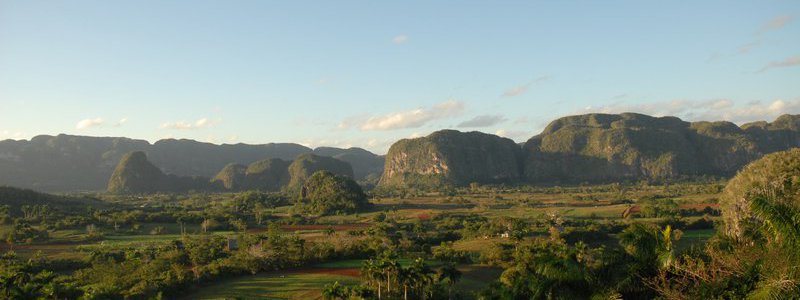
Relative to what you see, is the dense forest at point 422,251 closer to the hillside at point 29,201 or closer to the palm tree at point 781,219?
the palm tree at point 781,219

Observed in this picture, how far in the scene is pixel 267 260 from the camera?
42125 millimetres

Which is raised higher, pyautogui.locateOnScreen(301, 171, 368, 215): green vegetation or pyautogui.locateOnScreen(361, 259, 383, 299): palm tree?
pyautogui.locateOnScreen(301, 171, 368, 215): green vegetation

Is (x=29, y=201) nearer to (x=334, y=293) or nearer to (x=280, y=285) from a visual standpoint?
(x=280, y=285)

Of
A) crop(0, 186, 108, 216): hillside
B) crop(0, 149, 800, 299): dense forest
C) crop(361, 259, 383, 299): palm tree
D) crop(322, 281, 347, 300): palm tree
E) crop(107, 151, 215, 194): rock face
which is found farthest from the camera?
crop(107, 151, 215, 194): rock face

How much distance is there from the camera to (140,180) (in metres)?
180

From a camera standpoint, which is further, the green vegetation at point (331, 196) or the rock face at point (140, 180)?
the rock face at point (140, 180)

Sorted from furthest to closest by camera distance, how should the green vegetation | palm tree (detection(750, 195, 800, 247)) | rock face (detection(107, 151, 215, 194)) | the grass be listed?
1. rock face (detection(107, 151, 215, 194))
2. the green vegetation
3. the grass
4. palm tree (detection(750, 195, 800, 247))

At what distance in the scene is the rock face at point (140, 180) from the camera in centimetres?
17625

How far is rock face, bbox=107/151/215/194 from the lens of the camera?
176 m

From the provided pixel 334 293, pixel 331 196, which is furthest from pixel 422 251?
Answer: pixel 331 196

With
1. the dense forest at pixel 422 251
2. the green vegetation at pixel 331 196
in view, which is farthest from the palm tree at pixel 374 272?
the green vegetation at pixel 331 196

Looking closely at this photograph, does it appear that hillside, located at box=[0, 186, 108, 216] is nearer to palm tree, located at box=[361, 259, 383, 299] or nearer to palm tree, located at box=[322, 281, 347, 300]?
palm tree, located at box=[361, 259, 383, 299]

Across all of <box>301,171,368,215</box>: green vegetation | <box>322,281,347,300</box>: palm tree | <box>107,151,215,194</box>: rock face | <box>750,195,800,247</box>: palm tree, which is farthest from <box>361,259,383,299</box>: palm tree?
<box>107,151,215,194</box>: rock face

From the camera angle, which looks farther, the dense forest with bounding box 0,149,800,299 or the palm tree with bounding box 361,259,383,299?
the palm tree with bounding box 361,259,383,299
